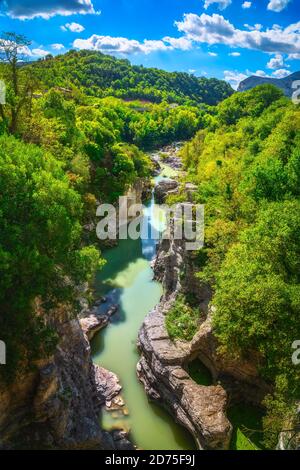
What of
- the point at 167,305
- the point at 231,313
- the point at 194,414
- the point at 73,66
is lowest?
the point at 194,414


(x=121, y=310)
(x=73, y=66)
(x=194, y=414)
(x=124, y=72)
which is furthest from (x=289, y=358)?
(x=124, y=72)

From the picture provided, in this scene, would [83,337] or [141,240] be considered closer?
[83,337]

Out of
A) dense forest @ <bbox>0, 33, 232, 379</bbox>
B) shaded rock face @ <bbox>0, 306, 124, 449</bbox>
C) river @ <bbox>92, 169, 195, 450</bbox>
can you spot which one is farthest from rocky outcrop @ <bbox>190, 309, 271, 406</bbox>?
dense forest @ <bbox>0, 33, 232, 379</bbox>

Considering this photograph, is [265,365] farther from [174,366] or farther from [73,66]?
[73,66]

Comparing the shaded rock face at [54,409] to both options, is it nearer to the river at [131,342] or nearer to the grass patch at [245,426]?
the river at [131,342]

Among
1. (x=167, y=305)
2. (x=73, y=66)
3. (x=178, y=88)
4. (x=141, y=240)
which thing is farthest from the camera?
(x=178, y=88)

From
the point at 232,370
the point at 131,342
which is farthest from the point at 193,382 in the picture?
the point at 131,342

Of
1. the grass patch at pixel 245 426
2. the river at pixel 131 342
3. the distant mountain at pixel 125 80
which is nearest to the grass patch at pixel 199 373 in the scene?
the grass patch at pixel 245 426
